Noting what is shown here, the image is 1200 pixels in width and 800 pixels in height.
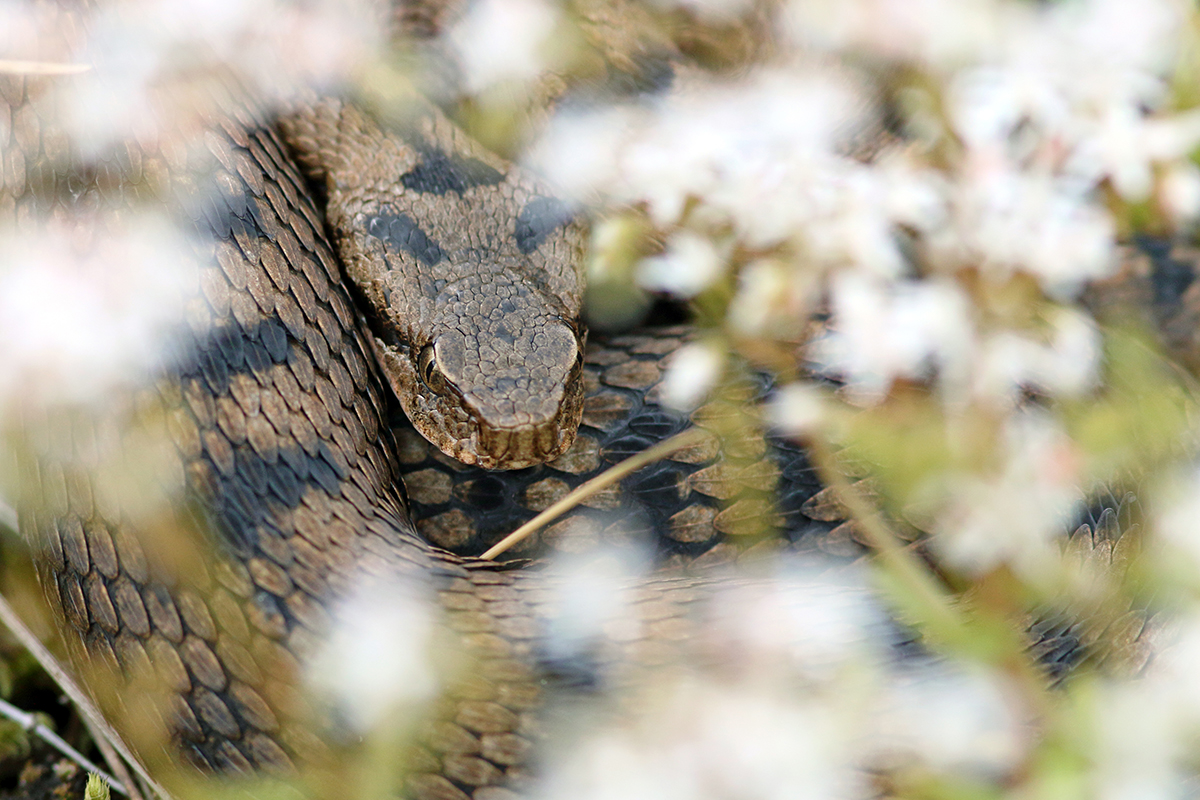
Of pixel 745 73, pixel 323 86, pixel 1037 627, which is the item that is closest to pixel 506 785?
pixel 1037 627

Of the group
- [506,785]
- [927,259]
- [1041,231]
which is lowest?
[506,785]

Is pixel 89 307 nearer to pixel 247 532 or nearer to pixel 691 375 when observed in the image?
pixel 247 532

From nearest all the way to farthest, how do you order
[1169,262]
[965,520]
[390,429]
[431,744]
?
[431,744]
[965,520]
[390,429]
[1169,262]

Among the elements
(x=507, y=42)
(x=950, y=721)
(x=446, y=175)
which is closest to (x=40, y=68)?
(x=446, y=175)

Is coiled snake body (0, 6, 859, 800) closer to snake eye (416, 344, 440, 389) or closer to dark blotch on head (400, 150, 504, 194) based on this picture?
snake eye (416, 344, 440, 389)

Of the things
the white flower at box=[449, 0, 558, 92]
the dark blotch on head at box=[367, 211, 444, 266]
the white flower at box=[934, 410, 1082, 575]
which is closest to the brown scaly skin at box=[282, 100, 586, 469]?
the dark blotch on head at box=[367, 211, 444, 266]

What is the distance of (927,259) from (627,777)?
1.41m

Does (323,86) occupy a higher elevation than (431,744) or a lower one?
higher

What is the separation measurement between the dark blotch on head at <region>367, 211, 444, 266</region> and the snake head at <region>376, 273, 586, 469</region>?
13 centimetres

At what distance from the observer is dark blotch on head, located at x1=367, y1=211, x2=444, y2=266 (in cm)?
229

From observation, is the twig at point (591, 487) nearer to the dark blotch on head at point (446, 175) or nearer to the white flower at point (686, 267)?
the white flower at point (686, 267)

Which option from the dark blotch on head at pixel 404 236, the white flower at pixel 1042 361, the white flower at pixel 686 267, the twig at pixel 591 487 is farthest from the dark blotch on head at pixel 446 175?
the white flower at pixel 1042 361

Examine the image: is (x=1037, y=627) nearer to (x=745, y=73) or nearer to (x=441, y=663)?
(x=441, y=663)

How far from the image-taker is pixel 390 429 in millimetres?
2113
